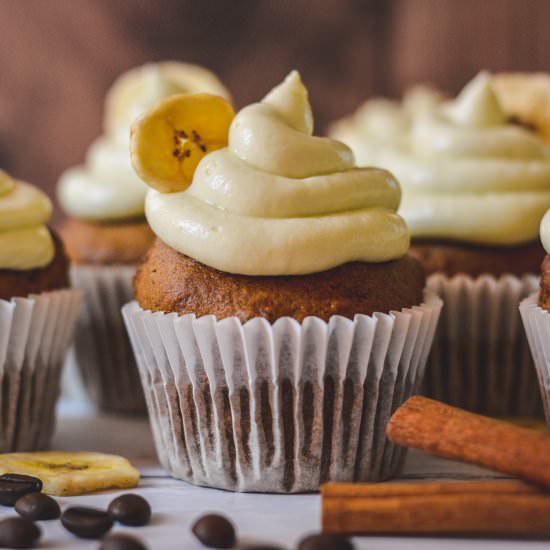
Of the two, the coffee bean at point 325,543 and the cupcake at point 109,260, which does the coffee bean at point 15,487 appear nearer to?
the coffee bean at point 325,543

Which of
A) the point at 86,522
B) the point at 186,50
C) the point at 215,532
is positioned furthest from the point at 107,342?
the point at 186,50

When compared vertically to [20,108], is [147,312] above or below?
below

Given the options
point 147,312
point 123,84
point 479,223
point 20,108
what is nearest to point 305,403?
point 147,312

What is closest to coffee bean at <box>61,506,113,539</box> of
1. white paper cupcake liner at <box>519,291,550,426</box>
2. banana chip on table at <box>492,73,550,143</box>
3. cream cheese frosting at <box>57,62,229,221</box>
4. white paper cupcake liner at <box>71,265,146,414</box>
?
white paper cupcake liner at <box>519,291,550,426</box>

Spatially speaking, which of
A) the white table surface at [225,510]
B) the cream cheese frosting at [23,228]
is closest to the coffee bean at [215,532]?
the white table surface at [225,510]

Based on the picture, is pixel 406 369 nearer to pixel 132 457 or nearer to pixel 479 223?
pixel 479 223

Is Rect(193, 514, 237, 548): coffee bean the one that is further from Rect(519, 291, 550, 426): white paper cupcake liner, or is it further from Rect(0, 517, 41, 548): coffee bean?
Rect(519, 291, 550, 426): white paper cupcake liner

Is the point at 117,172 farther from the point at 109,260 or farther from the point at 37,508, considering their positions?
the point at 37,508
